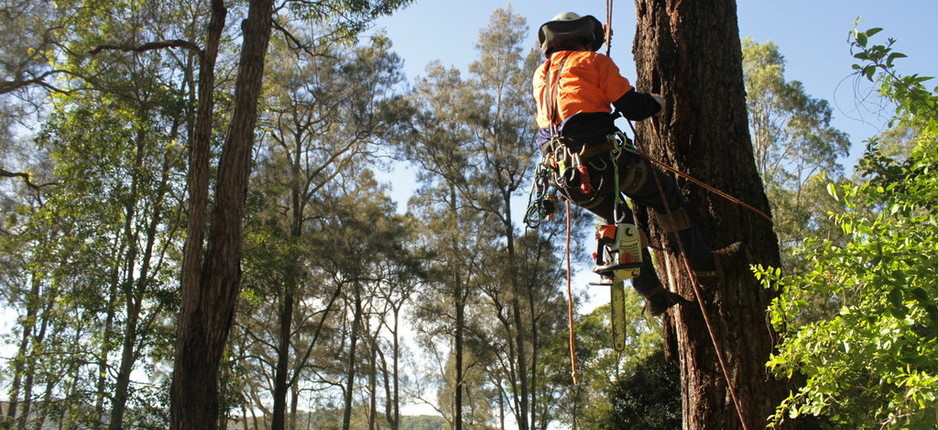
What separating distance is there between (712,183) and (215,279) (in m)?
5.44

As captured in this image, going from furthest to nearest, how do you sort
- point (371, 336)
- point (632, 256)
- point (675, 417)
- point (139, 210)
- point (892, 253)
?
point (371, 336) < point (139, 210) < point (675, 417) < point (632, 256) < point (892, 253)

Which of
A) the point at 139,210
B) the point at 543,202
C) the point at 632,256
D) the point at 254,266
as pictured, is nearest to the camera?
the point at 632,256

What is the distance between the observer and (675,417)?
40.1ft

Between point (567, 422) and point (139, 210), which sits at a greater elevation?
point (139, 210)

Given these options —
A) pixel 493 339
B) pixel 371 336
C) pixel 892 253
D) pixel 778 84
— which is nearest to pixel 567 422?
pixel 493 339

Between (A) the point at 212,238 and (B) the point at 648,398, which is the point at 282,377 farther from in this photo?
(A) the point at 212,238

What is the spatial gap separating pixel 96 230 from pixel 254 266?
9.67 ft

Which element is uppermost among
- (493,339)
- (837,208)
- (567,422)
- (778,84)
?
(778,84)

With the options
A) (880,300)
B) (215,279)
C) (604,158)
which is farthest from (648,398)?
(880,300)

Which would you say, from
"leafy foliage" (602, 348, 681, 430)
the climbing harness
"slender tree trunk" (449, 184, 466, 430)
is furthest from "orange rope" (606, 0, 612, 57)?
"slender tree trunk" (449, 184, 466, 430)

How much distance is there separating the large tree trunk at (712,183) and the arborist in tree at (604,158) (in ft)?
0.32

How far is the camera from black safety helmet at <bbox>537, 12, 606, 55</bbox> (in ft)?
12.5

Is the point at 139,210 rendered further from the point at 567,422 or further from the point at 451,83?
the point at 567,422

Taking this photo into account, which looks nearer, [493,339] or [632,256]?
[632,256]
